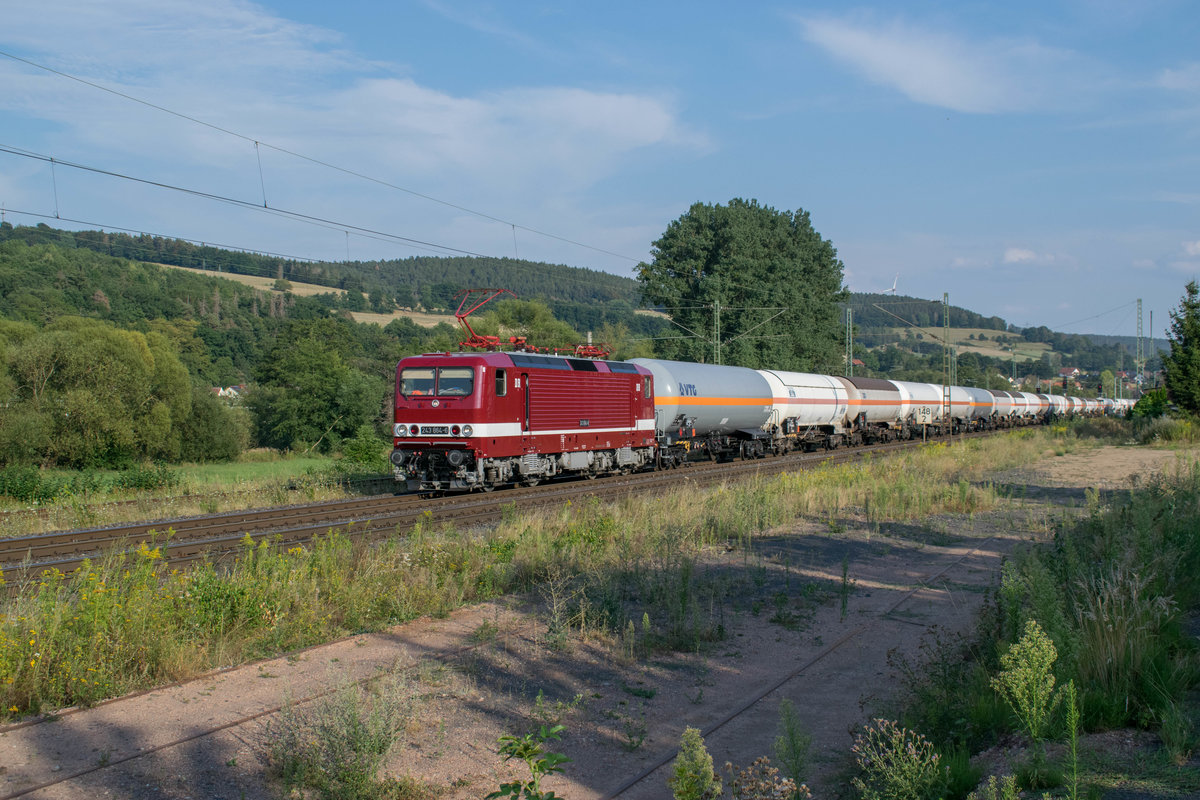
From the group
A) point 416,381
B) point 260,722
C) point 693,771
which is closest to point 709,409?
point 416,381

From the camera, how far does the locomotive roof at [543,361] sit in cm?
2044

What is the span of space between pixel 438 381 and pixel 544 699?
1392 cm

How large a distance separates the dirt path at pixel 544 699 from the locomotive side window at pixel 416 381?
1095 cm

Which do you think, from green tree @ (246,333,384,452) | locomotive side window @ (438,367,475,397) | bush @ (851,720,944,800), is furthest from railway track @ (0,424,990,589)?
green tree @ (246,333,384,452)

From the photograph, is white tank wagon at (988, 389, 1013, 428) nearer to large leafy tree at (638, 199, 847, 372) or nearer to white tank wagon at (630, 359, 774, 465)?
large leafy tree at (638, 199, 847, 372)

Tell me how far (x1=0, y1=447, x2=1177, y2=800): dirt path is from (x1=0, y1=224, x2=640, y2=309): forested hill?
2352 inches

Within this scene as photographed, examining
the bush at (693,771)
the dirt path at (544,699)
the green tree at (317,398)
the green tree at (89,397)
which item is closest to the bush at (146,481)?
the dirt path at (544,699)

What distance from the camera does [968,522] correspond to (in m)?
16.9

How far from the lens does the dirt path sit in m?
5.59

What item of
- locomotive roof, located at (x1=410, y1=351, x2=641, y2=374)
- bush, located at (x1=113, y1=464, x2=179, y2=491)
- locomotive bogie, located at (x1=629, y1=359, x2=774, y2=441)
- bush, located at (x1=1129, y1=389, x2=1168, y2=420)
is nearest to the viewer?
locomotive roof, located at (x1=410, y1=351, x2=641, y2=374)

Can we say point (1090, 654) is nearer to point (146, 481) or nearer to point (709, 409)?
point (709, 409)

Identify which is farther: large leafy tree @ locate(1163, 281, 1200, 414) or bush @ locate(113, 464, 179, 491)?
large leafy tree @ locate(1163, 281, 1200, 414)

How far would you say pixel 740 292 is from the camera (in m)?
64.5

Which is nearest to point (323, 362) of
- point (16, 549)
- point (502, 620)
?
point (16, 549)
